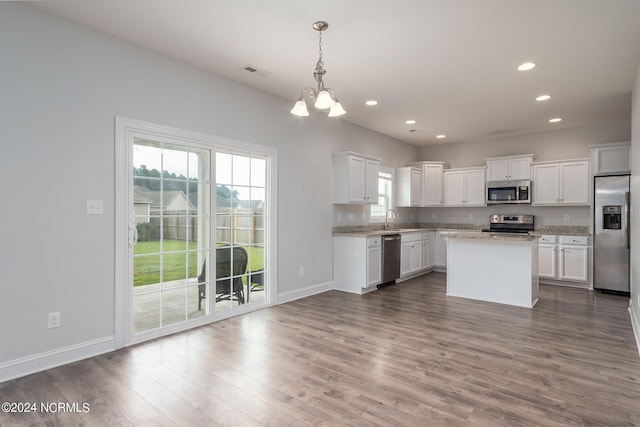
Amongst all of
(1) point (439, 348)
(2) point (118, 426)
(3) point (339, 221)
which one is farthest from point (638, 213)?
(2) point (118, 426)

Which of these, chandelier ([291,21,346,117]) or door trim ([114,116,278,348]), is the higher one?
chandelier ([291,21,346,117])

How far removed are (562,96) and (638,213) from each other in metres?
1.98

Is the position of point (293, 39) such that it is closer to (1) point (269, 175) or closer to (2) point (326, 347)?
(1) point (269, 175)

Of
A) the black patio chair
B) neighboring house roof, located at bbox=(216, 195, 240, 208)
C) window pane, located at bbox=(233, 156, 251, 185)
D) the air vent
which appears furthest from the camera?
window pane, located at bbox=(233, 156, 251, 185)

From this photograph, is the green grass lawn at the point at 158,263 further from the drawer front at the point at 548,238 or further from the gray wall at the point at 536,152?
the gray wall at the point at 536,152

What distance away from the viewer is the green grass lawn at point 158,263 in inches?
133

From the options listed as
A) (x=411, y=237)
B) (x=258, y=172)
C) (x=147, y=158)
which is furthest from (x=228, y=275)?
(x=411, y=237)

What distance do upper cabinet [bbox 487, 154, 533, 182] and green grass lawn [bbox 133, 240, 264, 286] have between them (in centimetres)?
582

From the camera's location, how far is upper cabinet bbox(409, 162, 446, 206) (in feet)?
24.7

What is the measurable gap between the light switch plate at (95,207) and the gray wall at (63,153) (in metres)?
0.04

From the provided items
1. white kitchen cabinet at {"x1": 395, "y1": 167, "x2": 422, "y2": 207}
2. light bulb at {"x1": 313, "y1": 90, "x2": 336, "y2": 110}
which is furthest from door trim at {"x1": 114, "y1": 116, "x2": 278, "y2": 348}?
white kitchen cabinet at {"x1": 395, "y1": 167, "x2": 422, "y2": 207}

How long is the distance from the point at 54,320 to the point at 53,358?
301 mm

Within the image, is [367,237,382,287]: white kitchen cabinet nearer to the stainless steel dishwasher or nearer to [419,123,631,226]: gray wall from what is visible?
the stainless steel dishwasher

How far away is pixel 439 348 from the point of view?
10.4ft
